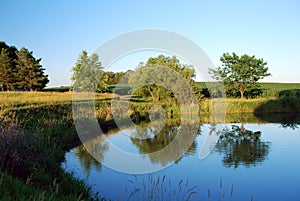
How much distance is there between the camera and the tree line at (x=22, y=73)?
41.8 meters

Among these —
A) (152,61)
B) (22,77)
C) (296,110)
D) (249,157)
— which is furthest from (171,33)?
(22,77)

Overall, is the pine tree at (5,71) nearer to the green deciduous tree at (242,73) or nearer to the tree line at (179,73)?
the tree line at (179,73)

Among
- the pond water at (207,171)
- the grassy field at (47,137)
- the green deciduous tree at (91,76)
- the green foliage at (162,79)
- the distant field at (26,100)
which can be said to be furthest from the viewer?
the green deciduous tree at (91,76)

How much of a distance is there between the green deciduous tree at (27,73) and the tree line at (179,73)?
11.9 meters

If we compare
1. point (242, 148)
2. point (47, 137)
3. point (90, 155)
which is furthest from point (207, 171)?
point (47, 137)

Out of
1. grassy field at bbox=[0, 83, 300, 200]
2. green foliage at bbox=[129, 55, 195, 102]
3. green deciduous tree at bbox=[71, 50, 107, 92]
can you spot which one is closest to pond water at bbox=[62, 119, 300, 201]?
grassy field at bbox=[0, 83, 300, 200]

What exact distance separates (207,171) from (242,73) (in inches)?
901

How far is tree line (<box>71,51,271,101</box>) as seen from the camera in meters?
24.9

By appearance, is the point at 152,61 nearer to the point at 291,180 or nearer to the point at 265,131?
the point at 265,131

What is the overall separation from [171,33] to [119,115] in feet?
28.4

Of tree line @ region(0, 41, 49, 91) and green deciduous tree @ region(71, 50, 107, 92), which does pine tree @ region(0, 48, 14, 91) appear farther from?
green deciduous tree @ region(71, 50, 107, 92)

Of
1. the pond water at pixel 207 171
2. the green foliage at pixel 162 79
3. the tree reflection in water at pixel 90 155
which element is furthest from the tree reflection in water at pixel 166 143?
the green foliage at pixel 162 79

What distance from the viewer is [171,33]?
12188 millimetres

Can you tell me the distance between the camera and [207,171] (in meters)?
8.10
